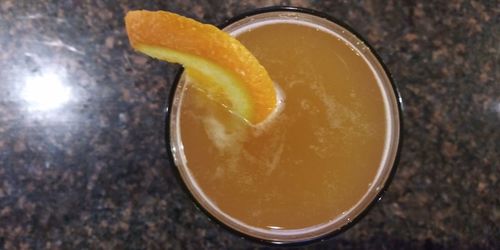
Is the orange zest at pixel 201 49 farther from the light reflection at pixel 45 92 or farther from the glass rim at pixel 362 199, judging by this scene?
the light reflection at pixel 45 92

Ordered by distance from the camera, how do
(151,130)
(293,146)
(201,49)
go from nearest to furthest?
(201,49), (293,146), (151,130)

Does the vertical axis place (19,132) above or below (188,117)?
below

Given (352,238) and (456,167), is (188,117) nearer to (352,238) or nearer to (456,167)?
(352,238)

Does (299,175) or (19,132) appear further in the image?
(19,132)

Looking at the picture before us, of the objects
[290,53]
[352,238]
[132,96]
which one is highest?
[290,53]

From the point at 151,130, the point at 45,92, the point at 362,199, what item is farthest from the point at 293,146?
the point at 45,92

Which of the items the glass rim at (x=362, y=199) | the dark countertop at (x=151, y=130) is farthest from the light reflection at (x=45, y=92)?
the glass rim at (x=362, y=199)

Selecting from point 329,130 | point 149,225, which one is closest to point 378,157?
point 329,130

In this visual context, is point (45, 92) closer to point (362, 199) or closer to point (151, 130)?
point (151, 130)
